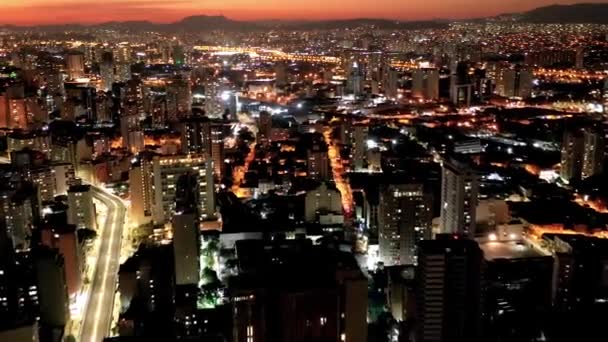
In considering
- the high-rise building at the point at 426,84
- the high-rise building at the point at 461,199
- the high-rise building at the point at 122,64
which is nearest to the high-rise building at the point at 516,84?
the high-rise building at the point at 426,84

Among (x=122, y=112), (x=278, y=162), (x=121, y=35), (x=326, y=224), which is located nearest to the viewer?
(x=326, y=224)

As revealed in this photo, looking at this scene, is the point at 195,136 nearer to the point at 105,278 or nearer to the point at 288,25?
the point at 105,278

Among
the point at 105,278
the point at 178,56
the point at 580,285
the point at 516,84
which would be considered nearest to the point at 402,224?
the point at 580,285

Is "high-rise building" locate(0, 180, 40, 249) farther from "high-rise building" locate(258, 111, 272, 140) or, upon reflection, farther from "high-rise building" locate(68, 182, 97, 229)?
"high-rise building" locate(258, 111, 272, 140)

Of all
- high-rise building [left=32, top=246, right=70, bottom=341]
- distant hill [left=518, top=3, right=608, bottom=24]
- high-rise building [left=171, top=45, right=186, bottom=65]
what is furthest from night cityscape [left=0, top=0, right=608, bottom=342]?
distant hill [left=518, top=3, right=608, bottom=24]

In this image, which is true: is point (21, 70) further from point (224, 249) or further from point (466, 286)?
point (466, 286)

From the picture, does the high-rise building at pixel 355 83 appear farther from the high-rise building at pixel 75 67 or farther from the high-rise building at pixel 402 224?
the high-rise building at pixel 402 224

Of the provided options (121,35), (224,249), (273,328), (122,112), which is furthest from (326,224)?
(121,35)
